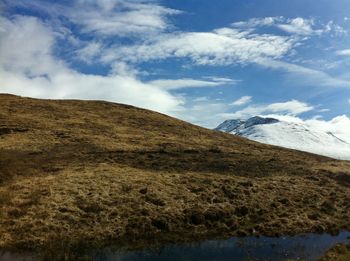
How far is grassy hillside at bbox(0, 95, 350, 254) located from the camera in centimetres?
3266

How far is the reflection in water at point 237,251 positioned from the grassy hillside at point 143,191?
1700mm

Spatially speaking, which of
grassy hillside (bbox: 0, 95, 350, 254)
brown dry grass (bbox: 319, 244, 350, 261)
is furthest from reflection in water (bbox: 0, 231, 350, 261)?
grassy hillside (bbox: 0, 95, 350, 254)

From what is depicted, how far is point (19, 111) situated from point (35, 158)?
35759mm

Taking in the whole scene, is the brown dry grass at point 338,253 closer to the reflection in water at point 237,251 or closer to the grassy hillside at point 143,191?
the reflection in water at point 237,251

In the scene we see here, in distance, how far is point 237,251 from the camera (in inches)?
1203

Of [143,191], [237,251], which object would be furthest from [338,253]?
[143,191]

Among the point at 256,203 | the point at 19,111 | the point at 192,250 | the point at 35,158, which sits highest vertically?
the point at 19,111

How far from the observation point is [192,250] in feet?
99.6

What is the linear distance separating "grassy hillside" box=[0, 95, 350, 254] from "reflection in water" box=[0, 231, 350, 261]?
170 centimetres

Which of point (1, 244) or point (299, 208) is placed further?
point (299, 208)

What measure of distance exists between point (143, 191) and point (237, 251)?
39.9ft

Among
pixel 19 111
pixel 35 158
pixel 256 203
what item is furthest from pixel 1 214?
pixel 19 111

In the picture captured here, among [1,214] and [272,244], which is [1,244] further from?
[272,244]

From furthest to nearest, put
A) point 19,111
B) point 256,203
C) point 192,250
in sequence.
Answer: point 19,111, point 256,203, point 192,250
